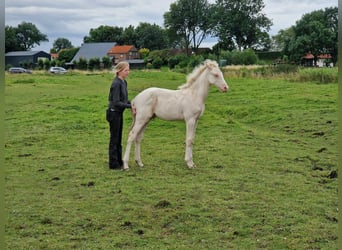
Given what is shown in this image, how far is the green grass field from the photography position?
4.45 m

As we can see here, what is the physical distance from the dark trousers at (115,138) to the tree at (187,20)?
31.4m

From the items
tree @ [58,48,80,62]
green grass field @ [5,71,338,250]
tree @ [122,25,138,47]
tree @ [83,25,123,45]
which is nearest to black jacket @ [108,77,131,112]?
green grass field @ [5,71,338,250]

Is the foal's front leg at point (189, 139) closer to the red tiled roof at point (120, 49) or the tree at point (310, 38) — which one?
the tree at point (310, 38)

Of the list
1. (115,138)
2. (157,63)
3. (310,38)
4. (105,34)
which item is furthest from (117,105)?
(105,34)

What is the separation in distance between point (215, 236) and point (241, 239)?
26cm

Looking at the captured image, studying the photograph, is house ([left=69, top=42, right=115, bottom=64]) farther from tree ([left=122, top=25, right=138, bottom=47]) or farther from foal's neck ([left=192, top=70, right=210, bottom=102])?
foal's neck ([left=192, top=70, right=210, bottom=102])

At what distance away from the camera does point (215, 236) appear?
442cm

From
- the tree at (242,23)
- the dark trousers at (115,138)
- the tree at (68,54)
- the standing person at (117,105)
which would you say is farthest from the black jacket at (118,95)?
the tree at (68,54)

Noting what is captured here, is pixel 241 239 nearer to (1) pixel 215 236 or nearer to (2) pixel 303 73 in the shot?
(1) pixel 215 236

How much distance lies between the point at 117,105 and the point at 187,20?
37.5 metres

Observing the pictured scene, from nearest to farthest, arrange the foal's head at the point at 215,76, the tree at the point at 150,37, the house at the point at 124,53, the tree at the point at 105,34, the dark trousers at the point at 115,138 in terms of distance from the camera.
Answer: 1. the dark trousers at the point at 115,138
2. the foal's head at the point at 215,76
3. the house at the point at 124,53
4. the tree at the point at 150,37
5. the tree at the point at 105,34

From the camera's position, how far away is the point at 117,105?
7.07 metres

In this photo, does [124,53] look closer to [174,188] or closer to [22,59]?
[22,59]

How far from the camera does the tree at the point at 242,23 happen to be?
50.0 meters
